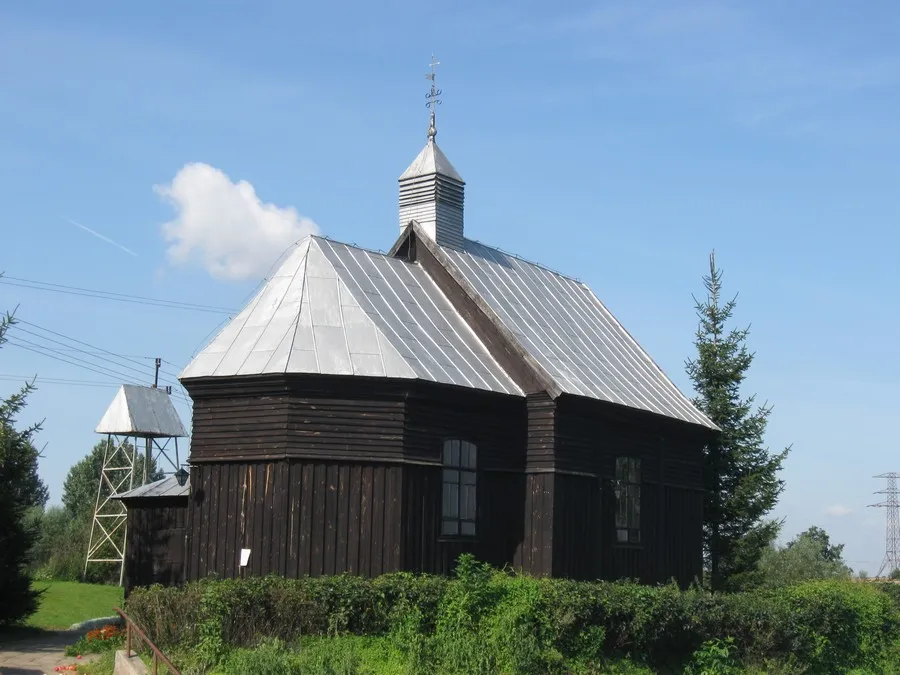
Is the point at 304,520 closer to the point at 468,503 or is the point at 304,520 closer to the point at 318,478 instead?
the point at 318,478

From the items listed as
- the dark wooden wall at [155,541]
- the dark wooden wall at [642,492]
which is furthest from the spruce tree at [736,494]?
the dark wooden wall at [155,541]

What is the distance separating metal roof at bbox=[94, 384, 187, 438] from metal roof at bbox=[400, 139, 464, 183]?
18.4m

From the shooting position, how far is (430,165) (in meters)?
27.3

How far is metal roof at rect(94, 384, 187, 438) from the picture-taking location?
4116cm

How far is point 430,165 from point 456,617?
42.9 ft

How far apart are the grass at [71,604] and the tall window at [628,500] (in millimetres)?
12024

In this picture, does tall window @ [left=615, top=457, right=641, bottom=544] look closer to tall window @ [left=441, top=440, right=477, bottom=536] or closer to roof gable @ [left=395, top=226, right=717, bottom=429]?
roof gable @ [left=395, top=226, right=717, bottom=429]

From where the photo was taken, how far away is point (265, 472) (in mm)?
20062

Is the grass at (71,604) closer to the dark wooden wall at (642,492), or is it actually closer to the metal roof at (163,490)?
the metal roof at (163,490)

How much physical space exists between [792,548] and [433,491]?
38.4 m

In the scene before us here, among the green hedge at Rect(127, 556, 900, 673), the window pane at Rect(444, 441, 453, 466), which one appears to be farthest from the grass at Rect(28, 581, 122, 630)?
the window pane at Rect(444, 441, 453, 466)

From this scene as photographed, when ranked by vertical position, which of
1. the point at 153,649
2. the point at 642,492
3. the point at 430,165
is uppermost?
the point at 430,165

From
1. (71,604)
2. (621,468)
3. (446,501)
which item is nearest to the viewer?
Answer: (446,501)

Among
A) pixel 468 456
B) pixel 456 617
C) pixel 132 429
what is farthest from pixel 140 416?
pixel 456 617
